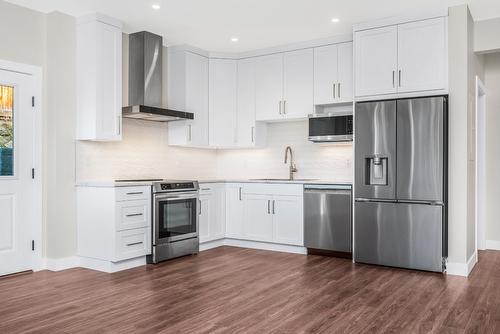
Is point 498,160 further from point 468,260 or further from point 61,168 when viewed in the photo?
point 61,168

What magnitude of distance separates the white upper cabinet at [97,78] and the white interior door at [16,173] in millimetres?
518

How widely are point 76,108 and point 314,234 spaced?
10.2ft

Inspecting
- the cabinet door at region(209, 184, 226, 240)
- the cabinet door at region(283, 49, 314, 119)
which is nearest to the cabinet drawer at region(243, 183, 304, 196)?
the cabinet door at region(209, 184, 226, 240)

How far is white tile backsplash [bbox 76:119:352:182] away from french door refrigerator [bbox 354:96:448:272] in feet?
3.09

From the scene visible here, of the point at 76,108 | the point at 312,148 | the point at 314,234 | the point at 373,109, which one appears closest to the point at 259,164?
Result: the point at 312,148

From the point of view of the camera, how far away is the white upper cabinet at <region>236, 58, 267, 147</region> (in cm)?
613

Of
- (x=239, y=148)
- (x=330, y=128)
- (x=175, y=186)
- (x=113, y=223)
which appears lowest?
(x=113, y=223)

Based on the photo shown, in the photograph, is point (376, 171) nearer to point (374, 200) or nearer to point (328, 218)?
point (374, 200)

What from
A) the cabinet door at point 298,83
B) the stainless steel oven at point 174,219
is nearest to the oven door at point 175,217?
the stainless steel oven at point 174,219

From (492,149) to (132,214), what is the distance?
469 centimetres

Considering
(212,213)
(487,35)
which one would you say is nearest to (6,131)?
(212,213)

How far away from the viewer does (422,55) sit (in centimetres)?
454

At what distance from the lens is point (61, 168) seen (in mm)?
4629

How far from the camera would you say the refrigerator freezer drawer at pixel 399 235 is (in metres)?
4.41
